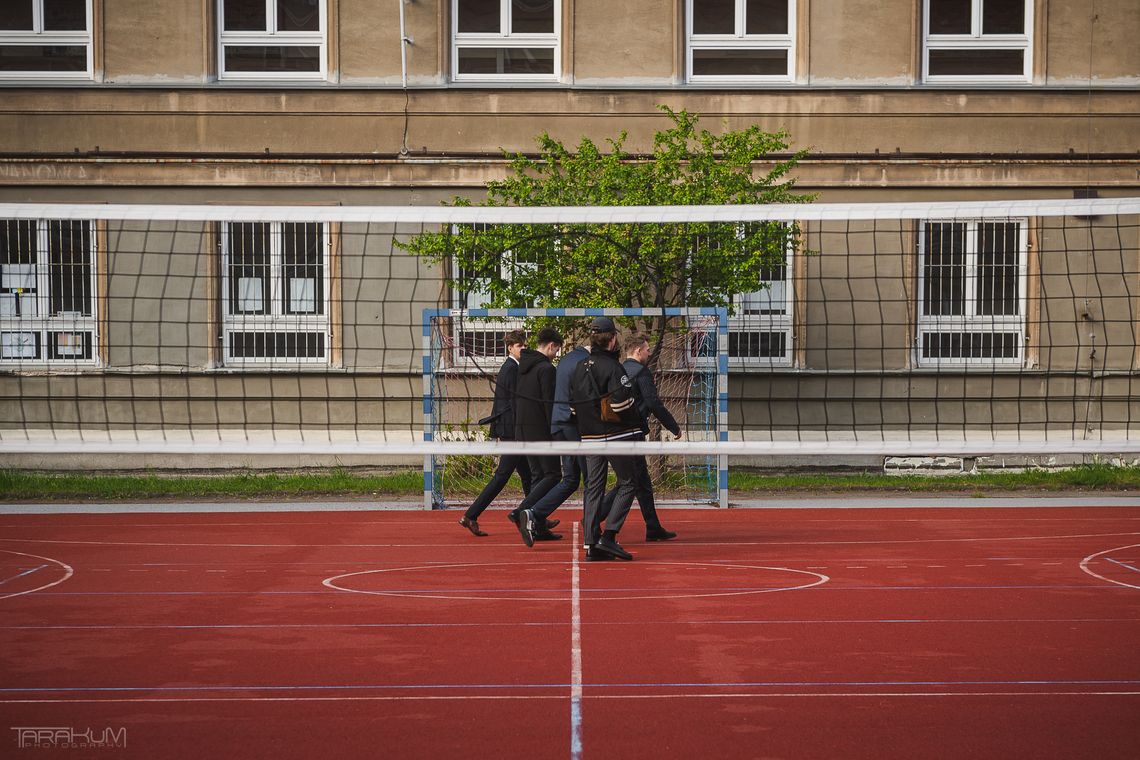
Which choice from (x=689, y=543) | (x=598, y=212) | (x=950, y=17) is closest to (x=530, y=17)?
(x=950, y=17)

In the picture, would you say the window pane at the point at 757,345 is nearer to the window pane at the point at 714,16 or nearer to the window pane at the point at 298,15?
the window pane at the point at 714,16

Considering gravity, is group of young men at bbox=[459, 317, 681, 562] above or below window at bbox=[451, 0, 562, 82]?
below

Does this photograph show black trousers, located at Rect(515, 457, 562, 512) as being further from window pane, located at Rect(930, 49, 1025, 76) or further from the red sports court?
window pane, located at Rect(930, 49, 1025, 76)

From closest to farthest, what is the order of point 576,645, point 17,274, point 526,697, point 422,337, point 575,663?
point 526,697
point 575,663
point 576,645
point 422,337
point 17,274

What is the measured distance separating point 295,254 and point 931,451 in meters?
11.1

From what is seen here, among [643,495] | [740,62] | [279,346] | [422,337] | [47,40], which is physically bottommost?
[643,495]

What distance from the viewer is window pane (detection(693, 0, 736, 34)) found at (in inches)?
754

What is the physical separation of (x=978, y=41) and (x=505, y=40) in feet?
24.2

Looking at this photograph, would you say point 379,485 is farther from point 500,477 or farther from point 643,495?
point 643,495

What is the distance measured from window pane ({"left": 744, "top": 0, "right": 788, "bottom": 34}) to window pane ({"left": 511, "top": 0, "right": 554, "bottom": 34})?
3.12 meters

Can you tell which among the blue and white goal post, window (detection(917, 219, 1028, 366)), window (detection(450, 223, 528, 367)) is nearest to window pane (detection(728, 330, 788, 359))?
window (detection(917, 219, 1028, 366))

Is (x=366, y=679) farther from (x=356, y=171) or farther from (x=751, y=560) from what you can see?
(x=356, y=171)

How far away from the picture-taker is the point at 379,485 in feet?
56.4

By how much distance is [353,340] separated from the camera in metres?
19.0
